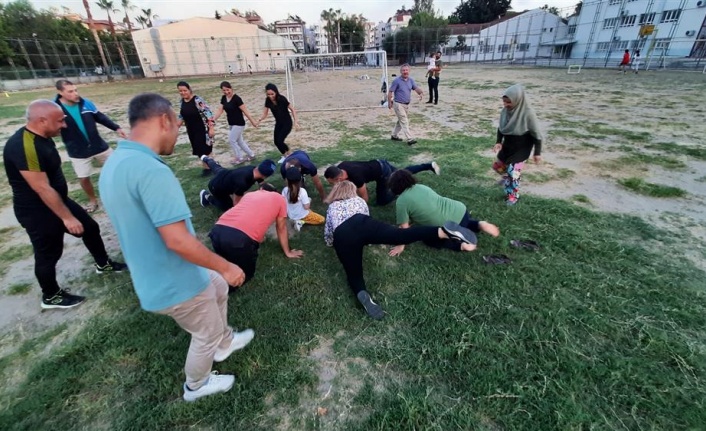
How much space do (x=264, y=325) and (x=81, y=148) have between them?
165 inches

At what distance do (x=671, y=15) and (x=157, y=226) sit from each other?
146 feet

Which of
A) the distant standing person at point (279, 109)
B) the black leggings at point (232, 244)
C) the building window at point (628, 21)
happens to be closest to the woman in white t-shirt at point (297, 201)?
the black leggings at point (232, 244)

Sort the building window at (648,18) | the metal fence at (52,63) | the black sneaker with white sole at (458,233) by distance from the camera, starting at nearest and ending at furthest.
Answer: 1. the black sneaker with white sole at (458,233)
2. the metal fence at (52,63)
3. the building window at (648,18)

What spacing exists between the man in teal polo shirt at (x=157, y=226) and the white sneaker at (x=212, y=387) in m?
0.40

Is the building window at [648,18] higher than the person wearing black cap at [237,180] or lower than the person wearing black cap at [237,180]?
higher

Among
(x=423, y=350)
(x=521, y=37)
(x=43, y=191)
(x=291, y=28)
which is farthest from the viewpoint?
(x=291, y=28)

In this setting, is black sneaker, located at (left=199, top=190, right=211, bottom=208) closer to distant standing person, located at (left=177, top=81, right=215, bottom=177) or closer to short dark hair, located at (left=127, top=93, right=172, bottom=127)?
distant standing person, located at (left=177, top=81, right=215, bottom=177)

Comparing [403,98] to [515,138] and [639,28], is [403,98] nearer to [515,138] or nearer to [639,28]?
[515,138]

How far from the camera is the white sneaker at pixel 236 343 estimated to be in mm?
2420

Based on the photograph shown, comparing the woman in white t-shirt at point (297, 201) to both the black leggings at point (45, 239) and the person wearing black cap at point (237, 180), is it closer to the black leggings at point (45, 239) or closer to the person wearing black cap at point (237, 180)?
the person wearing black cap at point (237, 180)

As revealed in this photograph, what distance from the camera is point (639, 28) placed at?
30.8m

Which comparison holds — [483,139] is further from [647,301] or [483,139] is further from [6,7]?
[6,7]

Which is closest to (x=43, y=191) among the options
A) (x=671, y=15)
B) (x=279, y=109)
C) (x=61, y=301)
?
(x=61, y=301)

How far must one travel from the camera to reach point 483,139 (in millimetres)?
7785
